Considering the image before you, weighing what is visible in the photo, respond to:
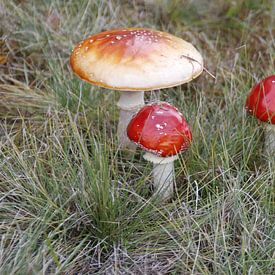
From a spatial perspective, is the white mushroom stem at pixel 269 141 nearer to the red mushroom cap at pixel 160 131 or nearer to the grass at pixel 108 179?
the grass at pixel 108 179

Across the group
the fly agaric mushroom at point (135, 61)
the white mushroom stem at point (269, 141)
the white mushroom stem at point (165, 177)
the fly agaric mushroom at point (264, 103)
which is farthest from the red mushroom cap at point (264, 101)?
the white mushroom stem at point (165, 177)

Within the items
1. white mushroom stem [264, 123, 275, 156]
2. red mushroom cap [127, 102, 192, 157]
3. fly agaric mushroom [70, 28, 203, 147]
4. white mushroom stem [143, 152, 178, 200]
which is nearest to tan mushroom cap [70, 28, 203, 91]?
fly agaric mushroom [70, 28, 203, 147]

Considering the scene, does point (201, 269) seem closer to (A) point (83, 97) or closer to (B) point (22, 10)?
(A) point (83, 97)

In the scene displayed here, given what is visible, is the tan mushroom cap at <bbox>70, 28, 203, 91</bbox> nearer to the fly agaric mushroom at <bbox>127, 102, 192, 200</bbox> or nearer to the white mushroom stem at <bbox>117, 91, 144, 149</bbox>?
the fly agaric mushroom at <bbox>127, 102, 192, 200</bbox>

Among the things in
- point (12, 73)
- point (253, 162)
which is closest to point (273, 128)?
point (253, 162)

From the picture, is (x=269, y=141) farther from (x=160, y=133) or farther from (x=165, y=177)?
(x=160, y=133)

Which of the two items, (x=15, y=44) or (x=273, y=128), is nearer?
(x=273, y=128)
